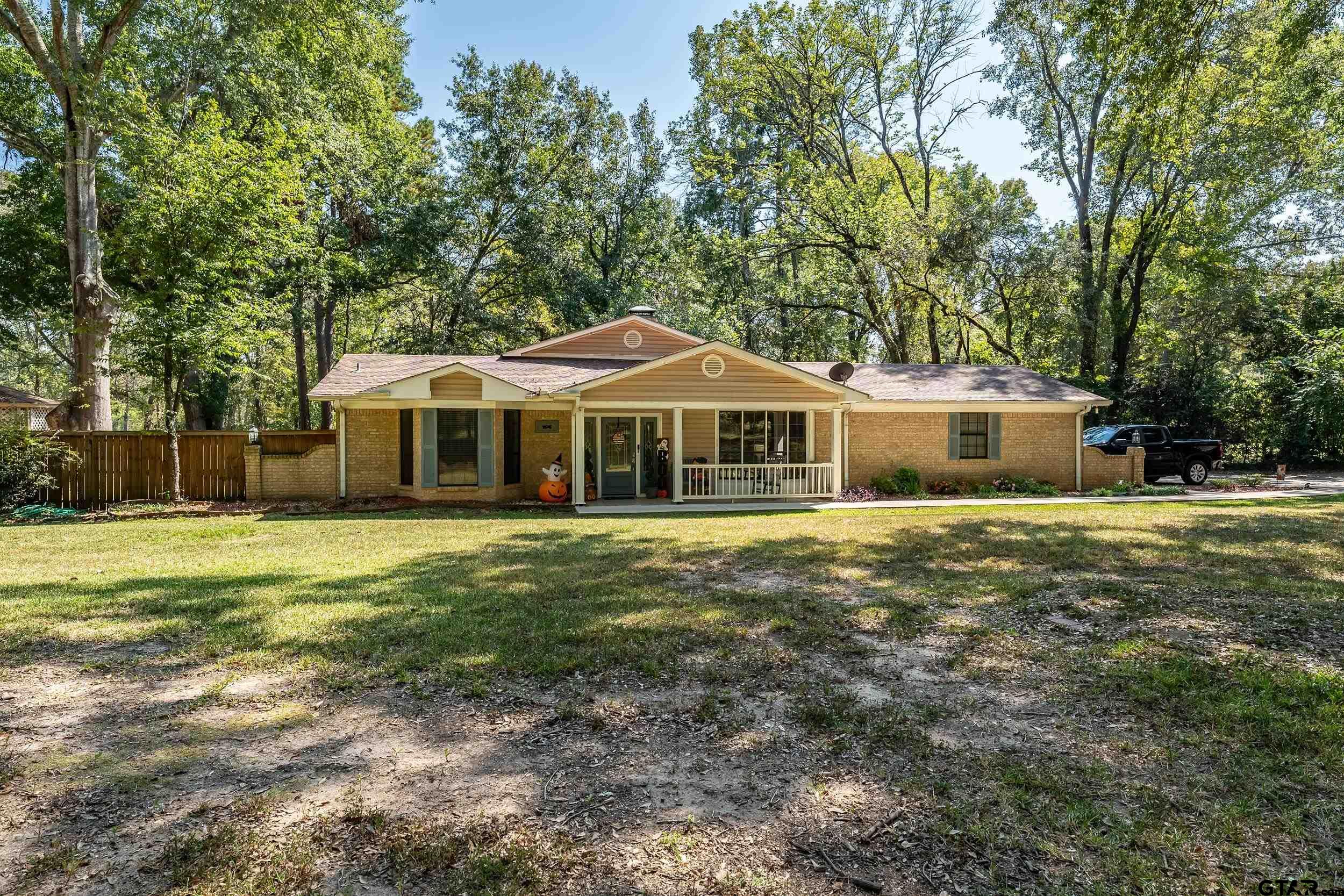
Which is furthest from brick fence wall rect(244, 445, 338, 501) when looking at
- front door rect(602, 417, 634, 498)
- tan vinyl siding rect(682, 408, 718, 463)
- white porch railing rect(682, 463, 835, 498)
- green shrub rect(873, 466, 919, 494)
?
green shrub rect(873, 466, 919, 494)

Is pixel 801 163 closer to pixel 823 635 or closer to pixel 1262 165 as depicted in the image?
pixel 1262 165

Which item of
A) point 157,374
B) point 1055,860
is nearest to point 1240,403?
point 1055,860

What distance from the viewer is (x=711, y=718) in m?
3.61

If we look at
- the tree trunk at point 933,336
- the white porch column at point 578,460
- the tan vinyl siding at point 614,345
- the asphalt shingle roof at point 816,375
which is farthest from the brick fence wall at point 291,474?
the tree trunk at point 933,336

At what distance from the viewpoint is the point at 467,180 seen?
2625cm

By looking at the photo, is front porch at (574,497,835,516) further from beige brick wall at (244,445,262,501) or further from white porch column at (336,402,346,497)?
beige brick wall at (244,445,262,501)

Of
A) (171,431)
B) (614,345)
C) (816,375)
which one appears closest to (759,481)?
(816,375)

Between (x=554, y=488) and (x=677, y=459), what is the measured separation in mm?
2923

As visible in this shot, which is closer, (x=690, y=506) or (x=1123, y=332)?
(x=690, y=506)

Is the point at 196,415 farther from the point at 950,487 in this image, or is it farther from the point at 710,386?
the point at 950,487

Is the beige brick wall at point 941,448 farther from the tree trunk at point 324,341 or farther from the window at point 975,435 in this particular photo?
the tree trunk at point 324,341

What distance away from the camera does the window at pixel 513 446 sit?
1537cm

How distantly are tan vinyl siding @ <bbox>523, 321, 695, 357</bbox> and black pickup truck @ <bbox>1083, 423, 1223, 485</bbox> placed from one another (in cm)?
1250

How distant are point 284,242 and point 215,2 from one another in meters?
8.23
